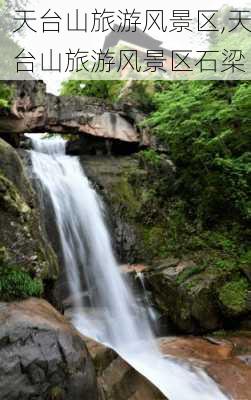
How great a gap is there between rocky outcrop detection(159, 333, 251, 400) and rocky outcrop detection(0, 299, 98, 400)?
2.35 metres

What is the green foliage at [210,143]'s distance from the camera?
9461mm

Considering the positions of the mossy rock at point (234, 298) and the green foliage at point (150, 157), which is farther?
the green foliage at point (150, 157)

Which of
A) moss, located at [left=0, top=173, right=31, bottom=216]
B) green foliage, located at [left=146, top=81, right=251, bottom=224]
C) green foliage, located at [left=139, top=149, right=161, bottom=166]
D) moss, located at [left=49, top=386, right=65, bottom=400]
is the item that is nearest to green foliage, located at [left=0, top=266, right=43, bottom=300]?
moss, located at [left=0, top=173, right=31, bottom=216]

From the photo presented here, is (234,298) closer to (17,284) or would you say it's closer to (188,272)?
(188,272)

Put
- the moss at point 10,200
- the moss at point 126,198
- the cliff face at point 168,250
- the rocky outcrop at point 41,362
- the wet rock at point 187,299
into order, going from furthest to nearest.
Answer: the moss at point 126,198 < the cliff face at point 168,250 < the wet rock at point 187,299 < the moss at point 10,200 < the rocky outcrop at point 41,362

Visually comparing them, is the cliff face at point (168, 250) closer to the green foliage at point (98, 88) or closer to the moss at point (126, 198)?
the moss at point (126, 198)

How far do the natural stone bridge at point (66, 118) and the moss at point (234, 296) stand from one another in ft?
19.5

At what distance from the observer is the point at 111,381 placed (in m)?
4.45

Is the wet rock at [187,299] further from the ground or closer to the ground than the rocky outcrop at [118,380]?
closer to the ground

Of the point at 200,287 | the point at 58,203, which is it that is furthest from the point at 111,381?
the point at 58,203

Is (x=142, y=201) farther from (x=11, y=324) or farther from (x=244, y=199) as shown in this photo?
(x=11, y=324)

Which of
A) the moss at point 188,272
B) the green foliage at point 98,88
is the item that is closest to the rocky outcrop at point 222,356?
the moss at point 188,272

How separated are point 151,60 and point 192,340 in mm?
5932

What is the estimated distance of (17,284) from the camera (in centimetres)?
487
